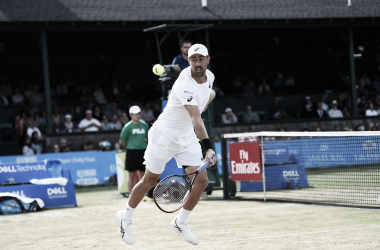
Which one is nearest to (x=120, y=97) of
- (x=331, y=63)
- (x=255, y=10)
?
(x=255, y=10)

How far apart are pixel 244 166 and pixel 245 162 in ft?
0.32

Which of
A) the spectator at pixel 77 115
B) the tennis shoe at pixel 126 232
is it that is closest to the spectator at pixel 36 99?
the spectator at pixel 77 115

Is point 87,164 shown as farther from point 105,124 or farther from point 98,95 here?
point 98,95

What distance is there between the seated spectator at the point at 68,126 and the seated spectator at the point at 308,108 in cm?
911

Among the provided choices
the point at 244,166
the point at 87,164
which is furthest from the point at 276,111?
the point at 244,166

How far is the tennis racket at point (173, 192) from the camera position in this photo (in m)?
7.26

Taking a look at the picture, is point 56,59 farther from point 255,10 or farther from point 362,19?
point 362,19

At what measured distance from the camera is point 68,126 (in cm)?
2131

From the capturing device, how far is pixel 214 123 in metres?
23.7

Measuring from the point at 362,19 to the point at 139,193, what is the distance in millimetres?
20414

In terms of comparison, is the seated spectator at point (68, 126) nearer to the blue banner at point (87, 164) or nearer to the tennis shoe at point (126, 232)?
the blue banner at point (87, 164)

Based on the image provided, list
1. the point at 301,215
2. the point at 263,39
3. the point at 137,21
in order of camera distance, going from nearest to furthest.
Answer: the point at 301,215 → the point at 137,21 → the point at 263,39

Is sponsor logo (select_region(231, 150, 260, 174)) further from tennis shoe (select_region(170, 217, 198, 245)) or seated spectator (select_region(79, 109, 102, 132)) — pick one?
seated spectator (select_region(79, 109, 102, 132))

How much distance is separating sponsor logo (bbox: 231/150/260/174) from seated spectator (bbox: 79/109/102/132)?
360 inches
